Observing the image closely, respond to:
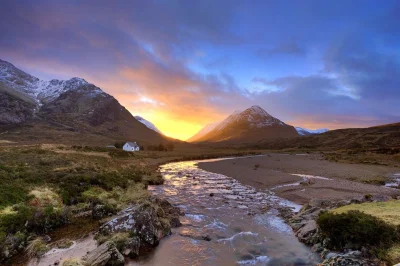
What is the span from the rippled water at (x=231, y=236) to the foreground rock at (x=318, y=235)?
64cm

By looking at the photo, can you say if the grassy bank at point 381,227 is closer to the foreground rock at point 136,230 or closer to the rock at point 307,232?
the rock at point 307,232

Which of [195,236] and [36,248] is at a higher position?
[36,248]

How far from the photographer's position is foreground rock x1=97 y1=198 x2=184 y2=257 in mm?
14570

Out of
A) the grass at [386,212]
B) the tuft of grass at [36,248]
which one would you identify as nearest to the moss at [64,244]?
the tuft of grass at [36,248]

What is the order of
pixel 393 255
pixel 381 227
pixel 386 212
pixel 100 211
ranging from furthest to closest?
1. pixel 100 211
2. pixel 386 212
3. pixel 381 227
4. pixel 393 255

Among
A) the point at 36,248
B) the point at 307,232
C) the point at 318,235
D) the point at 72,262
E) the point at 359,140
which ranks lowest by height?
the point at 36,248

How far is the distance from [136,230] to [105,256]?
3022 millimetres

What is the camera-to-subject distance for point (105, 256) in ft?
42.3

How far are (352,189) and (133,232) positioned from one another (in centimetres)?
2973

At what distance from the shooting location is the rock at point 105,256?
12617mm

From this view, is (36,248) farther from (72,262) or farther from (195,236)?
(195,236)

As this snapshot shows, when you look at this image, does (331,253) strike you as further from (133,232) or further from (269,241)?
(133,232)

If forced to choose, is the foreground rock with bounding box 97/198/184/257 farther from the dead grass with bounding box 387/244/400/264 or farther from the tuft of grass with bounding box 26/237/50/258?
the dead grass with bounding box 387/244/400/264

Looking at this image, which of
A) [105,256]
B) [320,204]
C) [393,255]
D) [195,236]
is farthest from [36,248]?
[320,204]
